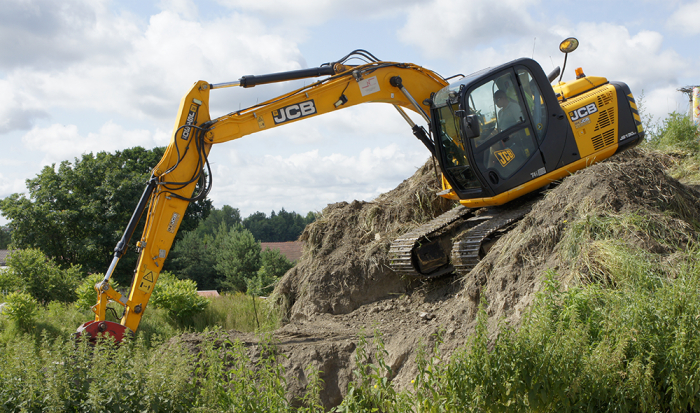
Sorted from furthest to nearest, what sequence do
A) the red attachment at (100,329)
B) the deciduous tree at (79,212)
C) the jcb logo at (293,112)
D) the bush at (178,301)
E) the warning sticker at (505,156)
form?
the deciduous tree at (79,212)
the bush at (178,301)
the warning sticker at (505,156)
the jcb logo at (293,112)
the red attachment at (100,329)

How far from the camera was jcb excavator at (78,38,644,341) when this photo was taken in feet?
21.6

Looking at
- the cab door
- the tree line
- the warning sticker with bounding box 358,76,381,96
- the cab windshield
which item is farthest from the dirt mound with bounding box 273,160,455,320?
the tree line

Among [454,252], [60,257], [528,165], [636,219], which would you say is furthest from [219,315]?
[60,257]

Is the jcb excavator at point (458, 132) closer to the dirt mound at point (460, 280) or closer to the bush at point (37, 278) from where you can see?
the dirt mound at point (460, 280)

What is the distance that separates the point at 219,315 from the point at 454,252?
7372mm

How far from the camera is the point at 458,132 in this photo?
7500 millimetres

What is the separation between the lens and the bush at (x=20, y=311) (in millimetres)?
11156

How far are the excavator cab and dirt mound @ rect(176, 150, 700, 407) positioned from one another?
876mm

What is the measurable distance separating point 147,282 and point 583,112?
6.69m

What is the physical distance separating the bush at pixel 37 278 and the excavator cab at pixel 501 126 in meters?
11.9

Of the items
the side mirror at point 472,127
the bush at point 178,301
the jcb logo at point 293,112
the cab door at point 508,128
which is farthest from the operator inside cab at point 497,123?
the bush at point 178,301

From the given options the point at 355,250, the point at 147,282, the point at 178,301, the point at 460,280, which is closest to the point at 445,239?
the point at 460,280

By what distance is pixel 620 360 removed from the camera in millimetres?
3744

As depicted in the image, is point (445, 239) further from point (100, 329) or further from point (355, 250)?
point (100, 329)
